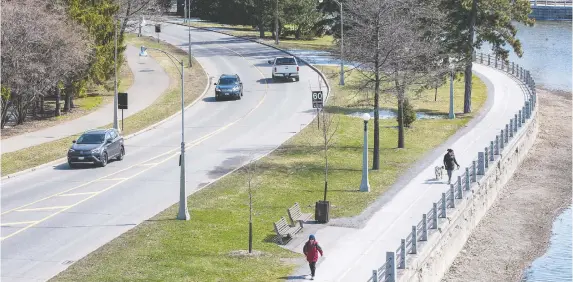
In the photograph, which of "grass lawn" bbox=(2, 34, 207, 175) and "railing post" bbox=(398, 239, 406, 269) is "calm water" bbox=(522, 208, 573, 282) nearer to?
"railing post" bbox=(398, 239, 406, 269)

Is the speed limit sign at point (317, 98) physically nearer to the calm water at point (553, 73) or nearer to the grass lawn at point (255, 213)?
the grass lawn at point (255, 213)

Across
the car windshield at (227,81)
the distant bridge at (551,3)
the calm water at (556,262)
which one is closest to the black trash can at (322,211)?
the calm water at (556,262)

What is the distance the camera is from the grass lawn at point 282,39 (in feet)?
314

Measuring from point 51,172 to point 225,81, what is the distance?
2440 cm

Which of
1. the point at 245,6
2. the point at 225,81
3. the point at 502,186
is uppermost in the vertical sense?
the point at 245,6

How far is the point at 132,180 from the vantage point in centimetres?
4238

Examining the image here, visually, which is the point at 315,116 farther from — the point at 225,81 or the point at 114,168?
the point at 114,168

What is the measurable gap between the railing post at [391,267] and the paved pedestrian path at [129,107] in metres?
28.6

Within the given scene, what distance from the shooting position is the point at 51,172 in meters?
44.5

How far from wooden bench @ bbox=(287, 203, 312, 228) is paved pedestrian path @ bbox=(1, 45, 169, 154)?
2083 cm

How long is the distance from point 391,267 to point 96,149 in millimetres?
22228

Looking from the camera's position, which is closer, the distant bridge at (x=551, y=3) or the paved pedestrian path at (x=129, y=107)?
the paved pedestrian path at (x=129, y=107)

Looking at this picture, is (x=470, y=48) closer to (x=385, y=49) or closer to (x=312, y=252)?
(x=385, y=49)

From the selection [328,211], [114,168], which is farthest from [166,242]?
[114,168]
